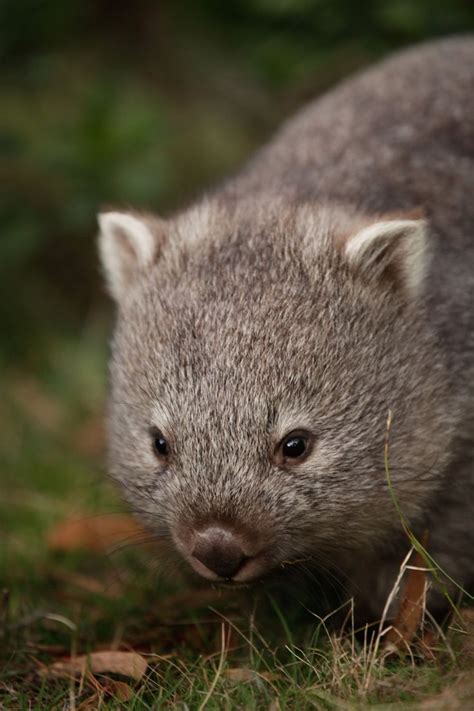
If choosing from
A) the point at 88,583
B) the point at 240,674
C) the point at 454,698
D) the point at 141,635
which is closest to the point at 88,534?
the point at 88,583

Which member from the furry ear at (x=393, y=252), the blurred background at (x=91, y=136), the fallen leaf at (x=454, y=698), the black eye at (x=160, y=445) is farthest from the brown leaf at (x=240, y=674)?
the blurred background at (x=91, y=136)

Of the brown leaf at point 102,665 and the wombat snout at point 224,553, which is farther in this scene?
the brown leaf at point 102,665

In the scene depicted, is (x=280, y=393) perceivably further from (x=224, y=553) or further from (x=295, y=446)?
(x=224, y=553)

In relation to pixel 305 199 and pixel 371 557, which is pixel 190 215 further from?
pixel 371 557

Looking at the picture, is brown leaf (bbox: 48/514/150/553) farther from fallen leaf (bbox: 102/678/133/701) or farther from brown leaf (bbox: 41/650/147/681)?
fallen leaf (bbox: 102/678/133/701)

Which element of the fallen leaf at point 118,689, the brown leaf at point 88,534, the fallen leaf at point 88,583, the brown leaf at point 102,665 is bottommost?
the fallen leaf at point 118,689

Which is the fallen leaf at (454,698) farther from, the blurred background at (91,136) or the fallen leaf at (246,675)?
the blurred background at (91,136)

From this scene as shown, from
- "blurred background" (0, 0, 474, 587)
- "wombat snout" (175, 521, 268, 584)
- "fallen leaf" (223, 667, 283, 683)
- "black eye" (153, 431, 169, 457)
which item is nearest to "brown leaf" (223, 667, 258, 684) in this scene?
"fallen leaf" (223, 667, 283, 683)

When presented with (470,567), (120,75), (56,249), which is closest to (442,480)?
(470,567)
